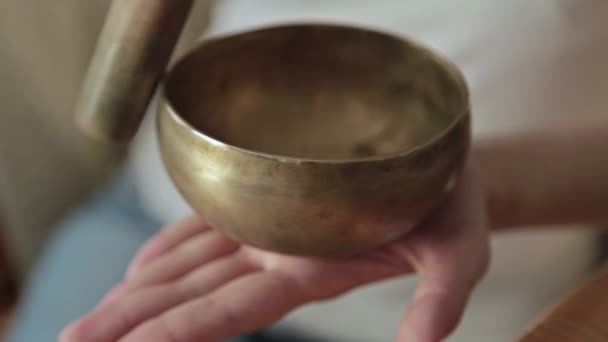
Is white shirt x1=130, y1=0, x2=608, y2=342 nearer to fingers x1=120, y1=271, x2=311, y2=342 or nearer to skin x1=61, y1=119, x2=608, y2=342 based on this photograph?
skin x1=61, y1=119, x2=608, y2=342

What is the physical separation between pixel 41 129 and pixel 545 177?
0.74 m

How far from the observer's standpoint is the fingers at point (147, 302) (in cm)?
47

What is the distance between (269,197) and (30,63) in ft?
2.35

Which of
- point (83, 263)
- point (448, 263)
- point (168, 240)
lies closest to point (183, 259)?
point (168, 240)

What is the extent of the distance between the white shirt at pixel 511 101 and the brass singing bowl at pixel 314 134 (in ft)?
0.45

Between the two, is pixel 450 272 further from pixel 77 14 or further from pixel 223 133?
pixel 77 14

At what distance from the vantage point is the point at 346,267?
523mm

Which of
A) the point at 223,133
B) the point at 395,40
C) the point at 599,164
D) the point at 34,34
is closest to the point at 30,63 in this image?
the point at 34,34

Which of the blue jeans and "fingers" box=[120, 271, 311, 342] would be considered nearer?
"fingers" box=[120, 271, 311, 342]

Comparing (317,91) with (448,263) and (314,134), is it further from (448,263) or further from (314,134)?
(448,263)

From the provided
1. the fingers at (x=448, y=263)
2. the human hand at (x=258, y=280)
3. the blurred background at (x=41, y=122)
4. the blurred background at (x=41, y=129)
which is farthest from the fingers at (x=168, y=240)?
the blurred background at (x=41, y=122)

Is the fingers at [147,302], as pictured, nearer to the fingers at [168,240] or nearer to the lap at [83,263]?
the fingers at [168,240]

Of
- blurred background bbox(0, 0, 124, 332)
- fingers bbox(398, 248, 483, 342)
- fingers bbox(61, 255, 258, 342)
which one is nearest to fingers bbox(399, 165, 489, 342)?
fingers bbox(398, 248, 483, 342)

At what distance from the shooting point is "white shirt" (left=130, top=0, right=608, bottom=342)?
0.73 m
